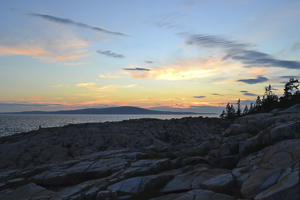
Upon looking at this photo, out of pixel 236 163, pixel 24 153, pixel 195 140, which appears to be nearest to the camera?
pixel 236 163

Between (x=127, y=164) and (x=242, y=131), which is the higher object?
(x=242, y=131)

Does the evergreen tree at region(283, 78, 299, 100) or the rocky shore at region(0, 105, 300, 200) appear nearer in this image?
the rocky shore at region(0, 105, 300, 200)

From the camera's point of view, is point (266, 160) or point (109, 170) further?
point (109, 170)

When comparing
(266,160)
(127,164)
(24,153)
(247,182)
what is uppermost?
(266,160)

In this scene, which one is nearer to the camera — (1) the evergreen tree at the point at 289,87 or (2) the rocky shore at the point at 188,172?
(2) the rocky shore at the point at 188,172

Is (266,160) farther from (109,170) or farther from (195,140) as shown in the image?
(195,140)

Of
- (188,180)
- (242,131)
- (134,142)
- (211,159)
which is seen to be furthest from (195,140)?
(188,180)

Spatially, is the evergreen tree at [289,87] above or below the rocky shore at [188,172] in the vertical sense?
above

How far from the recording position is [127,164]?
12.9 metres

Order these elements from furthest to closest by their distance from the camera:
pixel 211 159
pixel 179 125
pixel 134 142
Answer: pixel 179 125 → pixel 134 142 → pixel 211 159

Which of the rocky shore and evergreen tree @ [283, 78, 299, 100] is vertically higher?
evergreen tree @ [283, 78, 299, 100]

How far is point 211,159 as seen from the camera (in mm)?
11898

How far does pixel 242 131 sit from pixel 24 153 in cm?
1990

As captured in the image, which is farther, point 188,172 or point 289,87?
point 289,87
